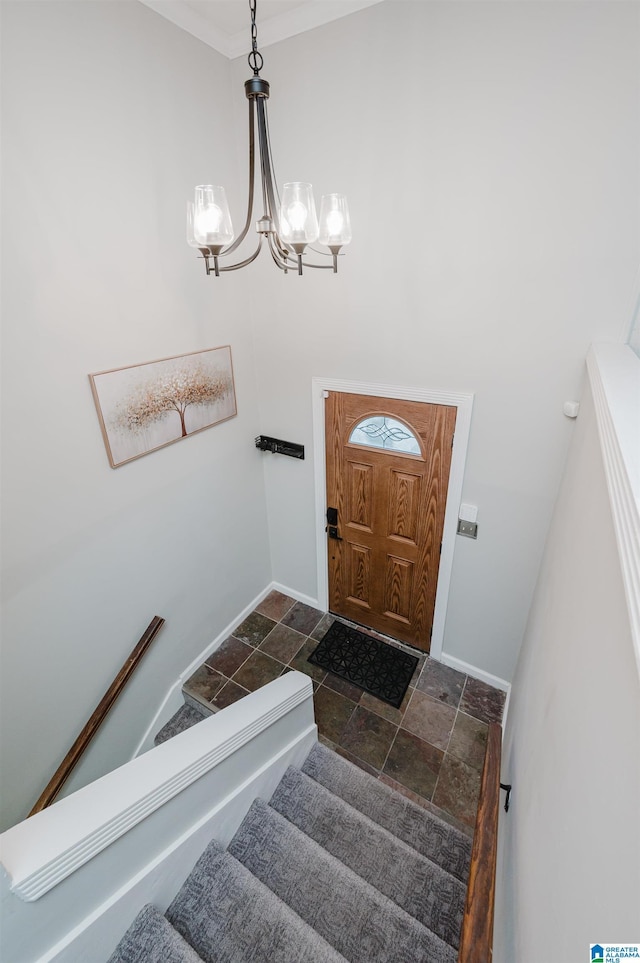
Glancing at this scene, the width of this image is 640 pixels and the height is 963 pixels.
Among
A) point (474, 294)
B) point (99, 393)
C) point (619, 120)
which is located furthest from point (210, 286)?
point (619, 120)

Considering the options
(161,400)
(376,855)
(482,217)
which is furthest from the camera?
(161,400)

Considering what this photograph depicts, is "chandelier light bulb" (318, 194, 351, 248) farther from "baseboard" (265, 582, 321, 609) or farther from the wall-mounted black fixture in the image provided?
"baseboard" (265, 582, 321, 609)

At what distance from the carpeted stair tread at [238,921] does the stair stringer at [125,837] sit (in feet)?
0.29

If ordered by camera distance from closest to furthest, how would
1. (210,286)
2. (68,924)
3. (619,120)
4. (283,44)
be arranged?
(68,924) < (619,120) < (283,44) < (210,286)

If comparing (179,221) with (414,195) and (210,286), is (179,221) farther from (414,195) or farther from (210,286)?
(414,195)

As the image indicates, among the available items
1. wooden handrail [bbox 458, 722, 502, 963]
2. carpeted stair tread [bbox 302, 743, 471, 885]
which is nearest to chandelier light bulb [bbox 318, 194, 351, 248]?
wooden handrail [bbox 458, 722, 502, 963]

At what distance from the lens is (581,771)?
0.79m

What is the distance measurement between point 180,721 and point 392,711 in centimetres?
155

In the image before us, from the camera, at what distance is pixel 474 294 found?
224 centimetres

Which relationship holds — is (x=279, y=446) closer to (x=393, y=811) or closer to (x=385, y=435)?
(x=385, y=435)

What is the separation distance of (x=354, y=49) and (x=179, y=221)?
125 cm

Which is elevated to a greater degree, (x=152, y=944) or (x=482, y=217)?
(x=482, y=217)

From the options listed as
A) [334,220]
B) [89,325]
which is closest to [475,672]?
[334,220]

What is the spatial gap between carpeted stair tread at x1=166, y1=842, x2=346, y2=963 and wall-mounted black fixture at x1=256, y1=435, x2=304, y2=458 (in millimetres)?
2401
